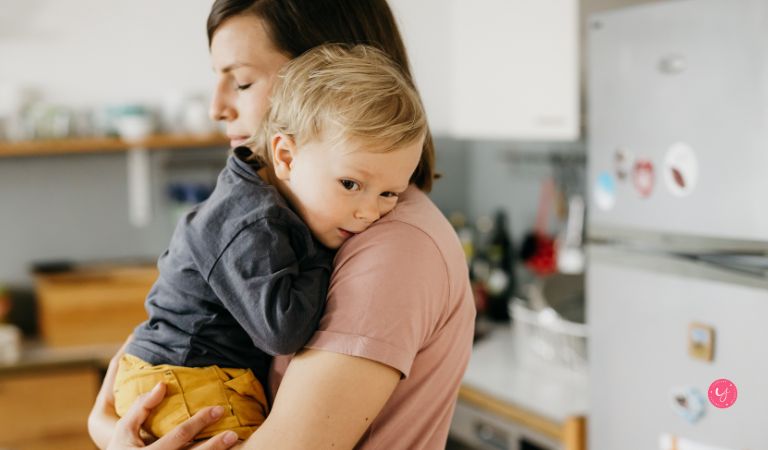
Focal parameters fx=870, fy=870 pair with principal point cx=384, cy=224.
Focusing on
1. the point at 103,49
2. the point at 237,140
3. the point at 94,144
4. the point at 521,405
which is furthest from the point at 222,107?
the point at 103,49

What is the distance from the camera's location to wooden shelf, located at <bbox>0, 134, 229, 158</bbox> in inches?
118

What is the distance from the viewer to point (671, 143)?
1756 mm

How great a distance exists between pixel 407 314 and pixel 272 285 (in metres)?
Result: 0.16

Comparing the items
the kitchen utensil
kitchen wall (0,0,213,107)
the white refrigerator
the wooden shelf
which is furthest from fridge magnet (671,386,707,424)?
kitchen wall (0,0,213,107)

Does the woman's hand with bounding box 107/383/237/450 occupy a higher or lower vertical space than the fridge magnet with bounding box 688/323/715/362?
higher

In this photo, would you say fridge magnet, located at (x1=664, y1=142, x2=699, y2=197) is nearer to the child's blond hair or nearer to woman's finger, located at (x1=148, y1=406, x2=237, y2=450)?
the child's blond hair

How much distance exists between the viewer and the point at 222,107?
1156mm

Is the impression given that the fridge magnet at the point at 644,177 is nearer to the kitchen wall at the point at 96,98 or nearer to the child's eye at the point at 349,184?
the child's eye at the point at 349,184

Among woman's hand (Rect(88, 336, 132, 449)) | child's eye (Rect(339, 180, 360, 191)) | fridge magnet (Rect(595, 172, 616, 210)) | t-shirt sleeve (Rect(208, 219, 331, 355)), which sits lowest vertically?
fridge magnet (Rect(595, 172, 616, 210))

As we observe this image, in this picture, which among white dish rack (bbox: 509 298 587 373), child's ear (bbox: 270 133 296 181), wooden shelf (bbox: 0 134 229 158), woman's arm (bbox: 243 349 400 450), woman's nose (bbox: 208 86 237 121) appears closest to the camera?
woman's arm (bbox: 243 349 400 450)

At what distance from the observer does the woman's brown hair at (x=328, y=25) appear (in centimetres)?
110

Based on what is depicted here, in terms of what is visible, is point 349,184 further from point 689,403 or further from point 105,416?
point 689,403

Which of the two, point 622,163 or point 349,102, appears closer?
point 349,102

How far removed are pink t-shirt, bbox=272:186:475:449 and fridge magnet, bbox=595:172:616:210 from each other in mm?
942
